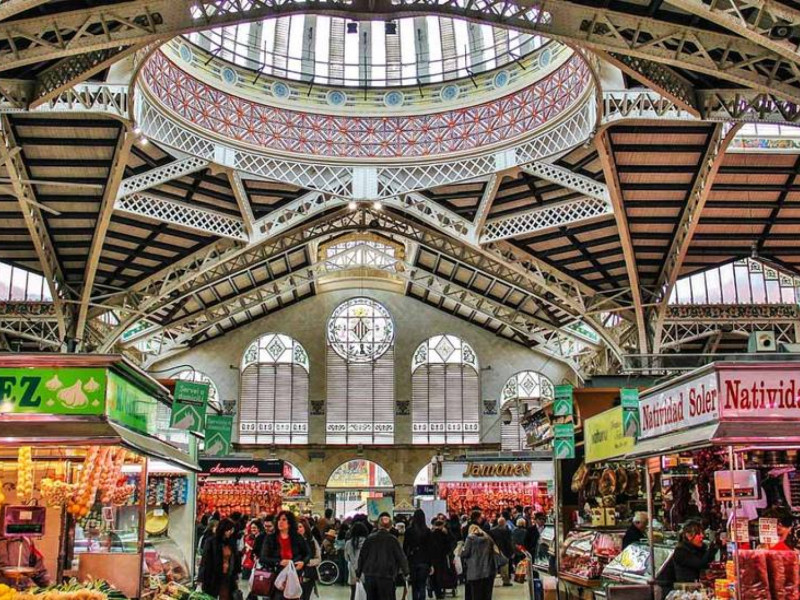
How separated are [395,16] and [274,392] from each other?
23972 millimetres

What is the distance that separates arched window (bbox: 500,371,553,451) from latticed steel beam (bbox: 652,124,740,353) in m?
10.5

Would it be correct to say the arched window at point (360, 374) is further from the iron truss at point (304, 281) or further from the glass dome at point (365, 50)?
the glass dome at point (365, 50)

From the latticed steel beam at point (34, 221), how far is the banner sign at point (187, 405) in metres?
4.93

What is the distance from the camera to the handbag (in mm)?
8578

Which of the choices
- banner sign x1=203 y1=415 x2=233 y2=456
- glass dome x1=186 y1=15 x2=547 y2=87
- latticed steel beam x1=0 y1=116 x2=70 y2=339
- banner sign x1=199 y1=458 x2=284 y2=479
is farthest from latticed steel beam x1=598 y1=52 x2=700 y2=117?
A: banner sign x1=199 y1=458 x2=284 y2=479

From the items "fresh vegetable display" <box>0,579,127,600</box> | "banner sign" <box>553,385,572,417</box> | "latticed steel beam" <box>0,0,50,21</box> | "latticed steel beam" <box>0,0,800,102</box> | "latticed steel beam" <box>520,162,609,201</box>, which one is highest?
"latticed steel beam" <box>520,162,609,201</box>

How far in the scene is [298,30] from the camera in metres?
22.5

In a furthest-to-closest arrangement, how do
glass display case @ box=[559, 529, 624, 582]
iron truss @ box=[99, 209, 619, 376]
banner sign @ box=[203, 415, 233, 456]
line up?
iron truss @ box=[99, 209, 619, 376] → banner sign @ box=[203, 415, 233, 456] → glass display case @ box=[559, 529, 624, 582]

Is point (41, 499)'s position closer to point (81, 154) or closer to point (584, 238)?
point (81, 154)

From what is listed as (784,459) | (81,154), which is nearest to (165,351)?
(81,154)

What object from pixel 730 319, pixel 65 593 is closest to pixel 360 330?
pixel 730 319

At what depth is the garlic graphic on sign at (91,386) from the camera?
6.48 meters

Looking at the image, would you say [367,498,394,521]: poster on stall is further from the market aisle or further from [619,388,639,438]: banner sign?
[619,388,639,438]: banner sign

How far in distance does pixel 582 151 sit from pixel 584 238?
14.2 feet
